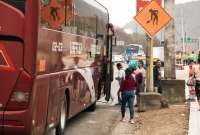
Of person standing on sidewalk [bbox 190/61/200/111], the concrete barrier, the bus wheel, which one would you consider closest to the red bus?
the bus wheel

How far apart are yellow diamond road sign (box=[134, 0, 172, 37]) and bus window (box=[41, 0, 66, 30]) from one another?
23.9ft

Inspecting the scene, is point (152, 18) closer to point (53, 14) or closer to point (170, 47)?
point (170, 47)

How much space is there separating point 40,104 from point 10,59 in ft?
3.46

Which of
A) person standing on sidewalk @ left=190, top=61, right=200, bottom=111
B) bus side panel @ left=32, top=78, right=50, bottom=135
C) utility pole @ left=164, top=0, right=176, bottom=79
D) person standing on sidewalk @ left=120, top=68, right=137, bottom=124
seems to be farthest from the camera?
utility pole @ left=164, top=0, right=176, bottom=79

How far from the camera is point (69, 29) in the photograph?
12.3 m

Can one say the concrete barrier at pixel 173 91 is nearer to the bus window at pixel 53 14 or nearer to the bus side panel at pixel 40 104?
the bus window at pixel 53 14

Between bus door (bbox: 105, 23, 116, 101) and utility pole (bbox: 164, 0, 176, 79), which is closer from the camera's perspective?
bus door (bbox: 105, 23, 116, 101)

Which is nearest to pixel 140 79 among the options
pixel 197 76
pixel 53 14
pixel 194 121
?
pixel 197 76

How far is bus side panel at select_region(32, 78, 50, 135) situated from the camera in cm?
930

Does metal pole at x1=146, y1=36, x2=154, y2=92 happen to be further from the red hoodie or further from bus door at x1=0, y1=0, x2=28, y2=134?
bus door at x1=0, y1=0, x2=28, y2=134

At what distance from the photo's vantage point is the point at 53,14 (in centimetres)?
1036

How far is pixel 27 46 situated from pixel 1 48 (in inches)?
16.9

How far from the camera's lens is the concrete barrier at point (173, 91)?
19.8 meters

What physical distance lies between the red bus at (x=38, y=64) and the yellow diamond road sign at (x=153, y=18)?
5.12m
